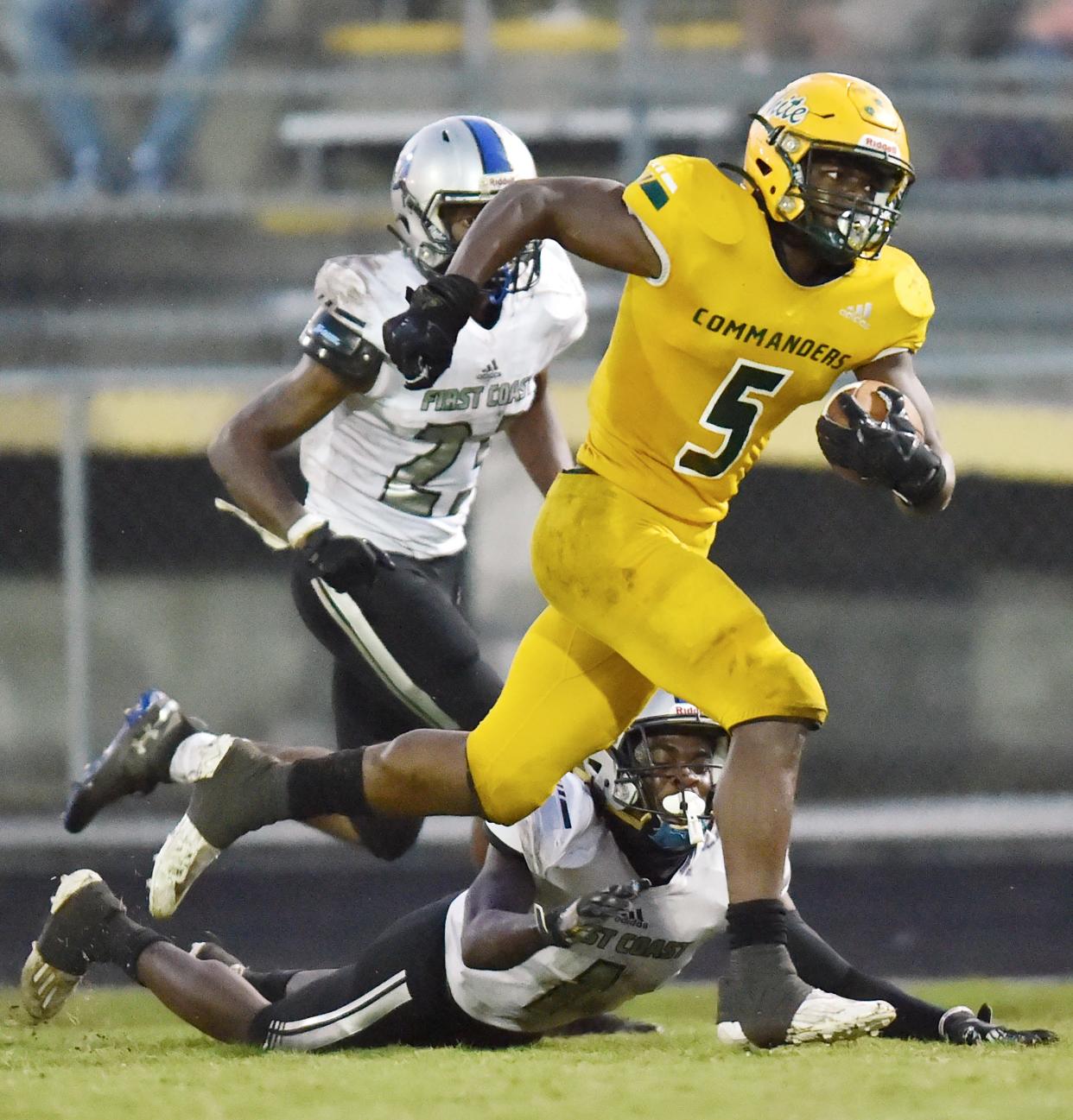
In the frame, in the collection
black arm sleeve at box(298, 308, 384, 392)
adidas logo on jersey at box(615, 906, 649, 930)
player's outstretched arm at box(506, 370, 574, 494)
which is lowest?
adidas logo on jersey at box(615, 906, 649, 930)

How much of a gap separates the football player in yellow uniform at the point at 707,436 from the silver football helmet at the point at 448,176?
0.83 metres

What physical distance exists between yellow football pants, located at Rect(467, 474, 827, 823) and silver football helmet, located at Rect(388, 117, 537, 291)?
0.93 m

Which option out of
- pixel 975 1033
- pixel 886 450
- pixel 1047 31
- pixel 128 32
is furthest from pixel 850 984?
pixel 128 32

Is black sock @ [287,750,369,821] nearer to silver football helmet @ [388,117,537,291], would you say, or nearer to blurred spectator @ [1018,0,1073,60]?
silver football helmet @ [388,117,537,291]

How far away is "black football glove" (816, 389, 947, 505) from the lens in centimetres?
304

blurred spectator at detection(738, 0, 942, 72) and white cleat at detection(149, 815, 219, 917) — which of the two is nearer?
white cleat at detection(149, 815, 219, 917)

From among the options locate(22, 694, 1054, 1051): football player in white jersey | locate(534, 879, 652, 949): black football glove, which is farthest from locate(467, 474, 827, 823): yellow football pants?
locate(534, 879, 652, 949): black football glove

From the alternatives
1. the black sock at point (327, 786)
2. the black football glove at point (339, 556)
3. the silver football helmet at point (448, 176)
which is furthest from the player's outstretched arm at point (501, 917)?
the silver football helmet at point (448, 176)

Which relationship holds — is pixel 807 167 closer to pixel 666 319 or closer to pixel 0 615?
pixel 666 319

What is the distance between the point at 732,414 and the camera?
330 cm

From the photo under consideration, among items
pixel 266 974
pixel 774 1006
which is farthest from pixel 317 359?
pixel 774 1006

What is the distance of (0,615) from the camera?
8539 mm

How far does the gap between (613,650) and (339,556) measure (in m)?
0.71

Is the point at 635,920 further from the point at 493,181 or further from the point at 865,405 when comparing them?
the point at 493,181
